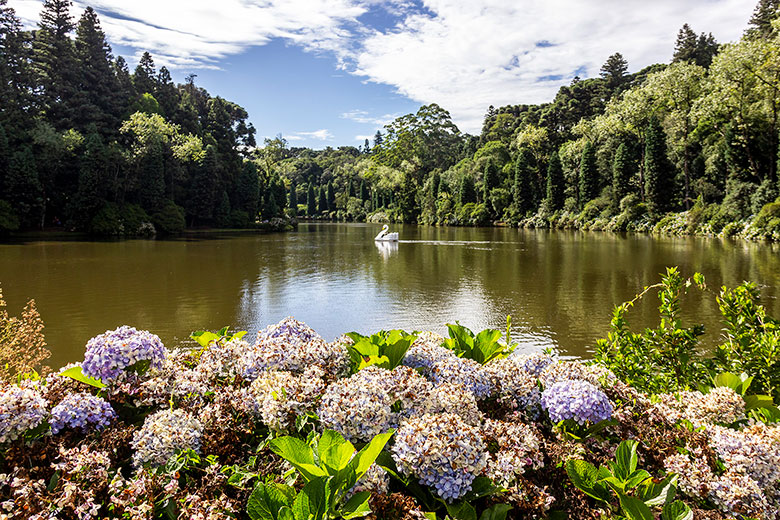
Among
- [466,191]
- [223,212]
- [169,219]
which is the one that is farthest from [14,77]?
[466,191]

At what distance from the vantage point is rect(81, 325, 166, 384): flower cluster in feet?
6.51

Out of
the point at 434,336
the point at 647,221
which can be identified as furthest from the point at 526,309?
the point at 647,221

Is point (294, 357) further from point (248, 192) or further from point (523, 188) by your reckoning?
point (523, 188)

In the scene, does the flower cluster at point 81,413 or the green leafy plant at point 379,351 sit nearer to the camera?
the flower cluster at point 81,413

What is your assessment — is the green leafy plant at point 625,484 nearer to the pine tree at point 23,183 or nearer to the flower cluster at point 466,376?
the flower cluster at point 466,376

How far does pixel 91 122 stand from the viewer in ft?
122

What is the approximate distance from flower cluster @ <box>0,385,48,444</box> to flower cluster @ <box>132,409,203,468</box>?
335mm

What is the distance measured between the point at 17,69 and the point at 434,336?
45474 mm

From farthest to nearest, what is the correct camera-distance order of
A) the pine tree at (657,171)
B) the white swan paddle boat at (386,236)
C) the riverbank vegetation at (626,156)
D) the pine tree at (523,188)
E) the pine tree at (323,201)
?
the pine tree at (323,201)
the pine tree at (523,188)
the pine tree at (657,171)
the white swan paddle boat at (386,236)
the riverbank vegetation at (626,156)

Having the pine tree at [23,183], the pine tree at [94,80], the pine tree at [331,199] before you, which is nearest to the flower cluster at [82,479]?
the pine tree at [23,183]

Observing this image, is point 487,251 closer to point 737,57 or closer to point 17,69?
point 737,57

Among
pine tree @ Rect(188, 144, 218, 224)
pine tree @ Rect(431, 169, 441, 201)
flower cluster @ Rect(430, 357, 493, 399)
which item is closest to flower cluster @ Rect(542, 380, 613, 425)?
flower cluster @ Rect(430, 357, 493, 399)

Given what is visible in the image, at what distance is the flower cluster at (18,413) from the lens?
1.57 metres

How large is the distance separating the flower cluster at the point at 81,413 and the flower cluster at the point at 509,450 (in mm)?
1419
